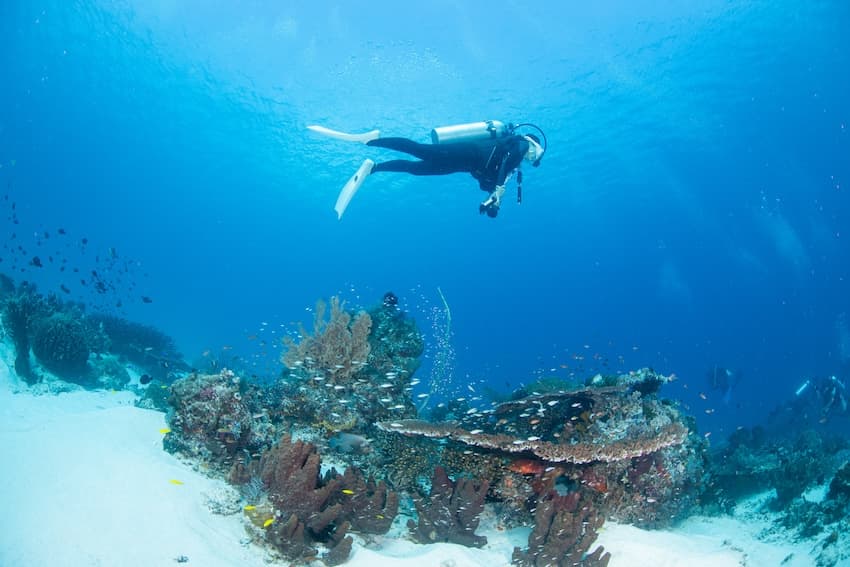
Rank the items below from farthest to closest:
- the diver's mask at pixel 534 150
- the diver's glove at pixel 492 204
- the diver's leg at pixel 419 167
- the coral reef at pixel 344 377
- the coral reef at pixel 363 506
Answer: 1. the diver's leg at pixel 419 167
2. the diver's mask at pixel 534 150
3. the diver's glove at pixel 492 204
4. the coral reef at pixel 344 377
5. the coral reef at pixel 363 506

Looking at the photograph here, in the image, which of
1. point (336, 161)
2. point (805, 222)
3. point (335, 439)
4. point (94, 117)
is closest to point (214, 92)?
point (336, 161)

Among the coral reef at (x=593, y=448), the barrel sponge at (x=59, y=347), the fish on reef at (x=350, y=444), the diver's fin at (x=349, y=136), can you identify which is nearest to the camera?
the coral reef at (x=593, y=448)

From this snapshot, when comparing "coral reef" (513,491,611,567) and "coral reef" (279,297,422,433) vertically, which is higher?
"coral reef" (279,297,422,433)

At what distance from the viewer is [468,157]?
35.7ft

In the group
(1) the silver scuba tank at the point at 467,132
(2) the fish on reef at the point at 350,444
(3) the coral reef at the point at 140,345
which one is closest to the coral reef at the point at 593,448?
(2) the fish on reef at the point at 350,444

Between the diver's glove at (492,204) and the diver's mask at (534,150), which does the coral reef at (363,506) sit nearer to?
the diver's glove at (492,204)

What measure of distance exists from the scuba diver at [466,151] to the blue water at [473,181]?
410cm

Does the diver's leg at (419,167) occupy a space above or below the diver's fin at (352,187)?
above

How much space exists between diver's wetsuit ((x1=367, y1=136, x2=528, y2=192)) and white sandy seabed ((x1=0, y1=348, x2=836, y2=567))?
Result: 24.5 ft

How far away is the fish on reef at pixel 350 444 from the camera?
7.06 meters

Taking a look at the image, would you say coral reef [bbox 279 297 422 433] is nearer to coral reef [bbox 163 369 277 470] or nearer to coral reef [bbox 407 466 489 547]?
coral reef [bbox 163 369 277 470]

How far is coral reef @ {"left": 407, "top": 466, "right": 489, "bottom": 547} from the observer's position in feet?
17.0

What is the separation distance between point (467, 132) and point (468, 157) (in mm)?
627

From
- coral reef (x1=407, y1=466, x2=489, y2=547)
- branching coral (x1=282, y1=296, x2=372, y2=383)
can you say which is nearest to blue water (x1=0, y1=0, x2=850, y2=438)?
branching coral (x1=282, y1=296, x2=372, y2=383)
